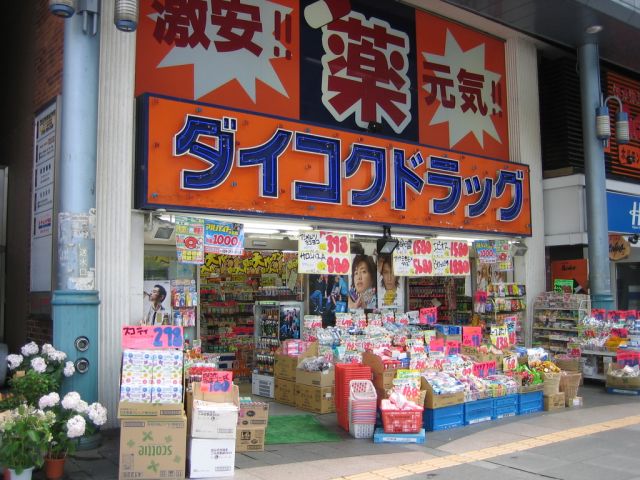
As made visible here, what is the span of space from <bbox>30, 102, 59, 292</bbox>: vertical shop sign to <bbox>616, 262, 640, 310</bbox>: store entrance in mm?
16138

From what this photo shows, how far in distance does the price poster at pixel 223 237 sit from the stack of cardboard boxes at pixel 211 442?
3.28 m

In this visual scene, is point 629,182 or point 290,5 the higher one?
point 290,5

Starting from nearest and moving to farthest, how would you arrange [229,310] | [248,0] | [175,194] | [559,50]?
[175,194] < [248,0] < [229,310] < [559,50]

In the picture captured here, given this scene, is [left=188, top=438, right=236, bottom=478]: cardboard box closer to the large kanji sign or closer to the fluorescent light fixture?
the fluorescent light fixture

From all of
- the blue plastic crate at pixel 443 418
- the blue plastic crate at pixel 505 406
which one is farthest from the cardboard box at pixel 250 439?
the blue plastic crate at pixel 505 406

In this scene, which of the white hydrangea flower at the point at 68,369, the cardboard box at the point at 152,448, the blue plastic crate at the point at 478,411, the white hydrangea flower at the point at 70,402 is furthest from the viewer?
the blue plastic crate at the point at 478,411

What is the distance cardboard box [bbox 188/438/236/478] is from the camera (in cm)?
626

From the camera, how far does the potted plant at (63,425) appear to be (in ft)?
19.4

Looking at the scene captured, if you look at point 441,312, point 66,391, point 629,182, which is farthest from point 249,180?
point 629,182

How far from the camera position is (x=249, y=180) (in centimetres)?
964

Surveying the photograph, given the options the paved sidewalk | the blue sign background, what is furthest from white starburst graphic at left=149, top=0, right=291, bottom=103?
the blue sign background

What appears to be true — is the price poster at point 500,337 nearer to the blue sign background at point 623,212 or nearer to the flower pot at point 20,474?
the blue sign background at point 623,212

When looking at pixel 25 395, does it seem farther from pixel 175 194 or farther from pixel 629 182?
pixel 629 182

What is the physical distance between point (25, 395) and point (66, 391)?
62 centimetres
